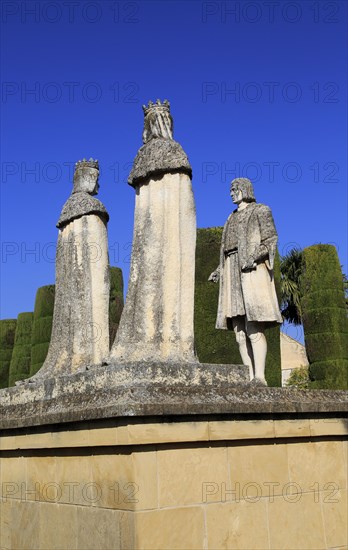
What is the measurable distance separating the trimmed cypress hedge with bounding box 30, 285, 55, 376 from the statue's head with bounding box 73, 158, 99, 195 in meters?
11.4

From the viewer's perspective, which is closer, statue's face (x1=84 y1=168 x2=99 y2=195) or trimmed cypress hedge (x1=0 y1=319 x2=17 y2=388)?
statue's face (x1=84 y1=168 x2=99 y2=195)

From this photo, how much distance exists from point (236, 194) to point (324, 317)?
11132 mm

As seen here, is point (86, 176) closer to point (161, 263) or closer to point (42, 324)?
point (161, 263)

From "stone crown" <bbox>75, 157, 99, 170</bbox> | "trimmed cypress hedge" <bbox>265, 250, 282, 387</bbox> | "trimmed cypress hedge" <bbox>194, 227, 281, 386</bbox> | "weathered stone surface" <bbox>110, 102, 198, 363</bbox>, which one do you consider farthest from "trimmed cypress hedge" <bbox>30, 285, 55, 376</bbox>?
"weathered stone surface" <bbox>110, 102, 198, 363</bbox>

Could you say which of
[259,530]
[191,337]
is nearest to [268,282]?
[191,337]

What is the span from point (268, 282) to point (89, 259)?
2.01 meters

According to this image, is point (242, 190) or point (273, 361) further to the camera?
point (273, 361)

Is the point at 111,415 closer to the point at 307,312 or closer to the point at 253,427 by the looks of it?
the point at 253,427

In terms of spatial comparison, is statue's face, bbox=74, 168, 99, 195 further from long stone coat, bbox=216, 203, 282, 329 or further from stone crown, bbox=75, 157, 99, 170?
long stone coat, bbox=216, 203, 282, 329

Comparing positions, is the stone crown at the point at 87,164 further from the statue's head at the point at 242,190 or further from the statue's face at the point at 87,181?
the statue's head at the point at 242,190

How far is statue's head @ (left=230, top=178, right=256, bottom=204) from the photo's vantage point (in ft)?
24.3

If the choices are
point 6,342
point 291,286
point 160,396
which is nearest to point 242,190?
point 160,396

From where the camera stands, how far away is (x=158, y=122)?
6062 mm

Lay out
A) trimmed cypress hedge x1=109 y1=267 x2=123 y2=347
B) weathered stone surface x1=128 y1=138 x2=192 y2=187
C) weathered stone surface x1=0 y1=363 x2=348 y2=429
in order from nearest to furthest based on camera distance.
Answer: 1. weathered stone surface x1=0 y1=363 x2=348 y2=429
2. weathered stone surface x1=128 y1=138 x2=192 y2=187
3. trimmed cypress hedge x1=109 y1=267 x2=123 y2=347
